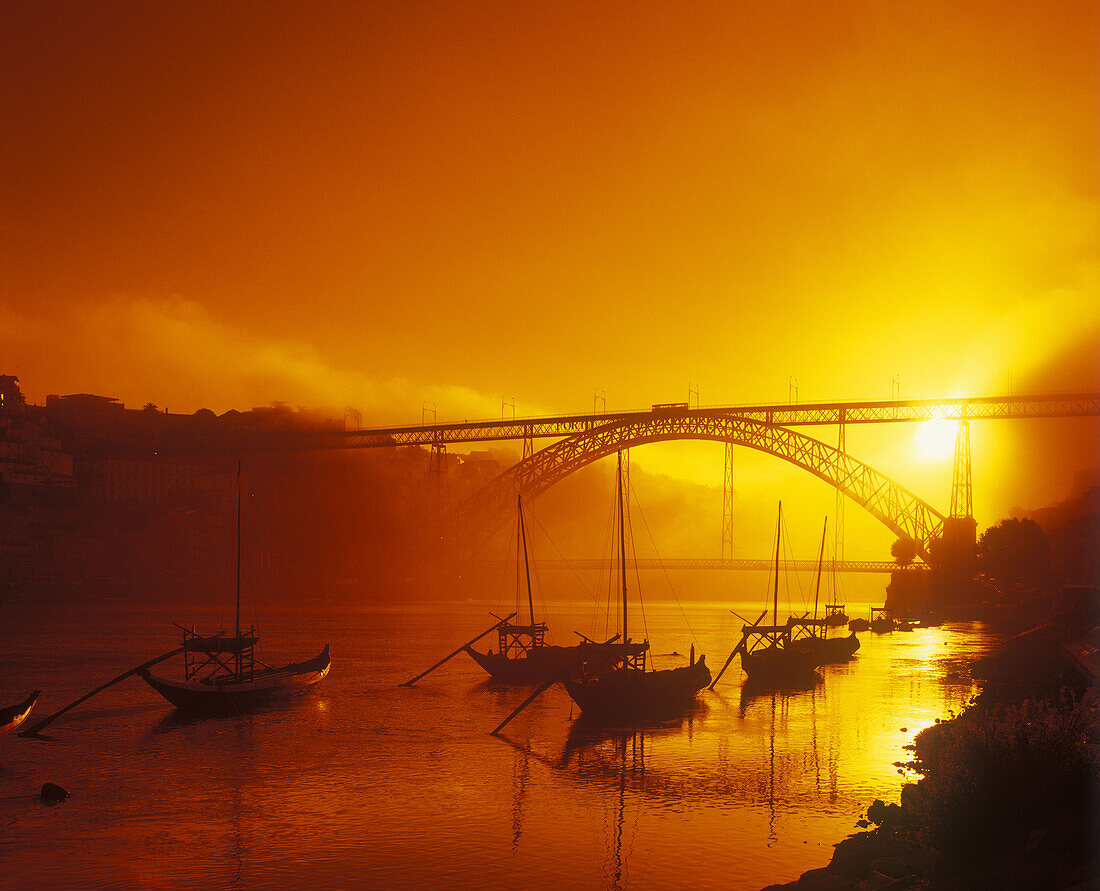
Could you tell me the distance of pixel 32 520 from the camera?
122 metres

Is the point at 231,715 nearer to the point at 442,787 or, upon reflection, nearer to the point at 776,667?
the point at 442,787

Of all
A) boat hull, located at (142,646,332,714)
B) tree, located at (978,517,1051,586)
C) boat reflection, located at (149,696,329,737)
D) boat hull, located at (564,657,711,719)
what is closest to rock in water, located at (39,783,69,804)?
boat reflection, located at (149,696,329,737)

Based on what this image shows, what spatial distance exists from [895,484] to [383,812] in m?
77.3

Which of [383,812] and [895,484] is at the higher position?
[895,484]

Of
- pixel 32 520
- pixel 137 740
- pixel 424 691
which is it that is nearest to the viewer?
pixel 137 740

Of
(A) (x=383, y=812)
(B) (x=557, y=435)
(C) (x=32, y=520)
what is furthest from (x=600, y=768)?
(C) (x=32, y=520)

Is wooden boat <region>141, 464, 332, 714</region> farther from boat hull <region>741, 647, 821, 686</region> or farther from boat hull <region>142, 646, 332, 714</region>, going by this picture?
boat hull <region>741, 647, 821, 686</region>

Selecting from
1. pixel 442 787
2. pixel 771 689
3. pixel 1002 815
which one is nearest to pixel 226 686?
pixel 442 787

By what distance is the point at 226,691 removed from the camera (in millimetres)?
35750

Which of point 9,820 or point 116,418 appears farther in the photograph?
point 116,418

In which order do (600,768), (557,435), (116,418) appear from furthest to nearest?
(116,418), (557,435), (600,768)

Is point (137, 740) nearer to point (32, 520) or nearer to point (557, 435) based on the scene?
point (557, 435)

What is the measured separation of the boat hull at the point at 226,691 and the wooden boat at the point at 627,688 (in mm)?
11148

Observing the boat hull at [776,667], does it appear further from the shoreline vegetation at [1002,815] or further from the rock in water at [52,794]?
the shoreline vegetation at [1002,815]
